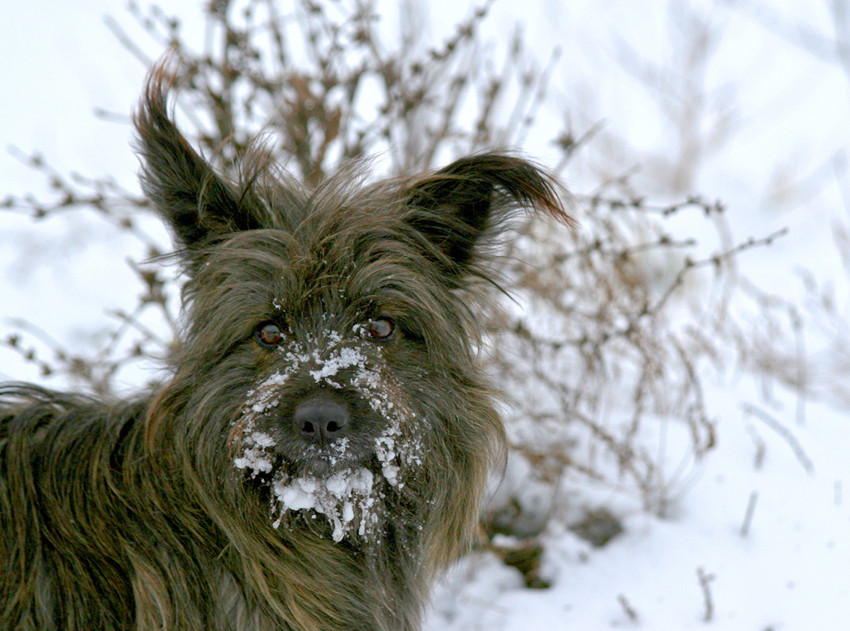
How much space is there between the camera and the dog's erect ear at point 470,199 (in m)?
2.71

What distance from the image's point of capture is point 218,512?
2695 millimetres

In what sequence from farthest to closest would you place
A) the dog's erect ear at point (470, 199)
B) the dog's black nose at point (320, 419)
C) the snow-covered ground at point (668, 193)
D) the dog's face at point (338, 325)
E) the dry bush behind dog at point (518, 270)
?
the dry bush behind dog at point (518, 270) < the snow-covered ground at point (668, 193) < the dog's erect ear at point (470, 199) < the dog's face at point (338, 325) < the dog's black nose at point (320, 419)

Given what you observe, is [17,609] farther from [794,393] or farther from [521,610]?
[794,393]

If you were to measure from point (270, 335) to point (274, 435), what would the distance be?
39cm

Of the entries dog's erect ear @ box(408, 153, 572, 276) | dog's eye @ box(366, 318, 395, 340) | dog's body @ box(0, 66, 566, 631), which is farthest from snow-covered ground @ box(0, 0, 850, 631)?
dog's eye @ box(366, 318, 395, 340)

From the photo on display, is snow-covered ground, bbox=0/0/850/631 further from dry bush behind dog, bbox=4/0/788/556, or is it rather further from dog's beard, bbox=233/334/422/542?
dog's beard, bbox=233/334/422/542

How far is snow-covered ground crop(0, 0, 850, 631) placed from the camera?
397 centimetres

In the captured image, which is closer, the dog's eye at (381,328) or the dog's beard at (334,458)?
the dog's beard at (334,458)

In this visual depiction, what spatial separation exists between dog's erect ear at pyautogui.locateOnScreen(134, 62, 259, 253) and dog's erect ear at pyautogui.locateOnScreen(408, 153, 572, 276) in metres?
0.64

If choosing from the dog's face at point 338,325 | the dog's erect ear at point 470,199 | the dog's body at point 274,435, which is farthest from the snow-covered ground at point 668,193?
the dog's body at point 274,435

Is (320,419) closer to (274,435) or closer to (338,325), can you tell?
(274,435)

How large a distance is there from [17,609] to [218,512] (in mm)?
687

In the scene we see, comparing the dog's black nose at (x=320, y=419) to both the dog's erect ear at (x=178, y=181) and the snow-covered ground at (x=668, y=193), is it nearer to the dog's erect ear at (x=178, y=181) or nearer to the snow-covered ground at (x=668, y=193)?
the dog's erect ear at (x=178, y=181)

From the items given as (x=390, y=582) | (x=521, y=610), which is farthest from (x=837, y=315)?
(x=390, y=582)
